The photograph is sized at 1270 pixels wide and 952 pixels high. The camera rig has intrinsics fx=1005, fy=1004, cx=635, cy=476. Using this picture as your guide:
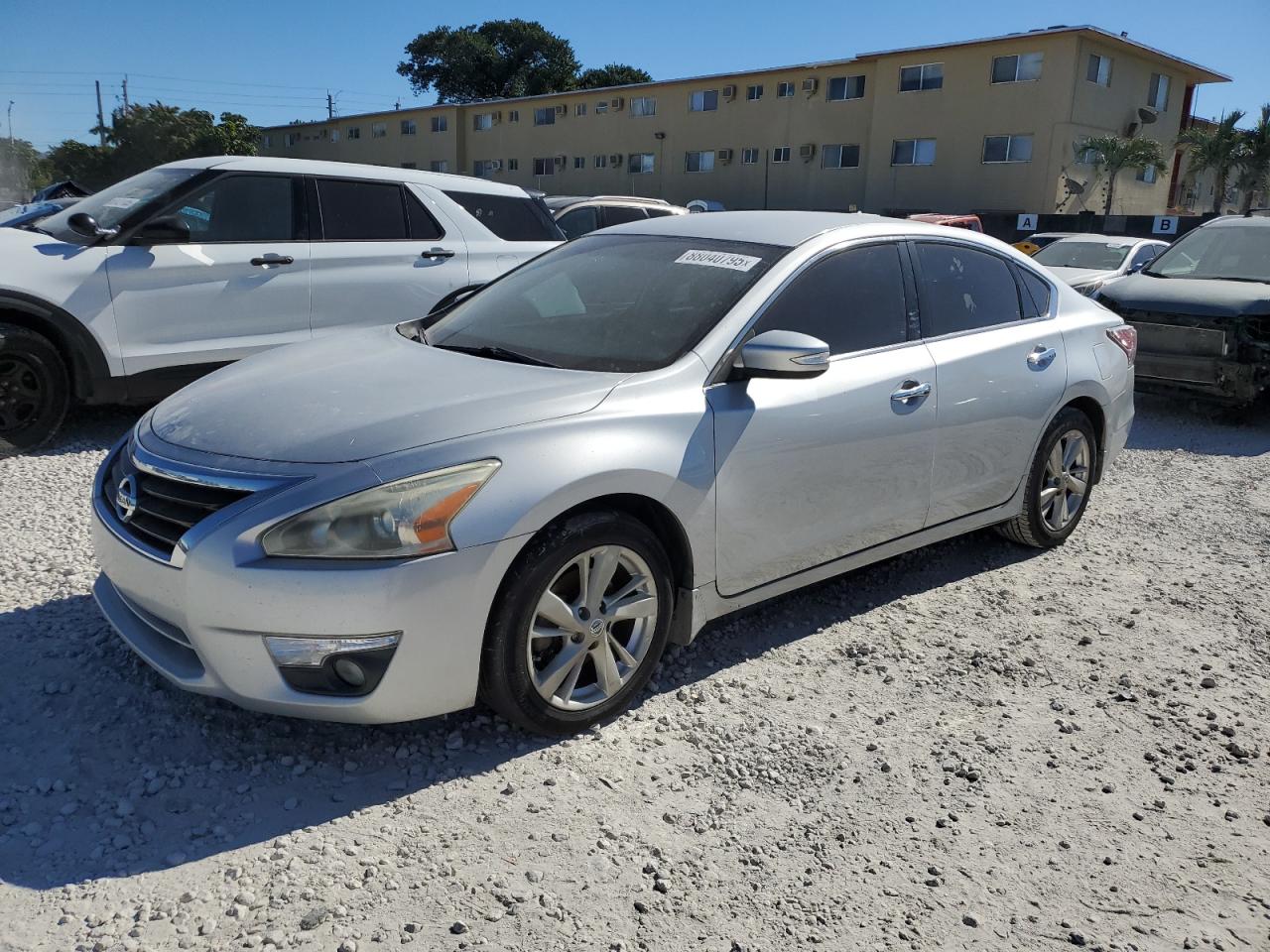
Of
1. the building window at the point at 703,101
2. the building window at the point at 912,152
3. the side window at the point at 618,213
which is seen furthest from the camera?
the building window at the point at 703,101

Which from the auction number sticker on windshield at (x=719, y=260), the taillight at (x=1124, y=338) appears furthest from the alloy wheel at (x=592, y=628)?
the taillight at (x=1124, y=338)

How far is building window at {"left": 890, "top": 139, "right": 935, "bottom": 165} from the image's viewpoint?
113 ft

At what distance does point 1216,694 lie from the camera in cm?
379

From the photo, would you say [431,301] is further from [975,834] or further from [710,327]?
[975,834]

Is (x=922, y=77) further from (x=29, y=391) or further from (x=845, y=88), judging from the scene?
(x=29, y=391)

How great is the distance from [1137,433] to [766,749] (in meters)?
6.62

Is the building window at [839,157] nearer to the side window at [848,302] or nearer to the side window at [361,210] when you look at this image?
the side window at [361,210]

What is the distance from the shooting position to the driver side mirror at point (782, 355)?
3.38 meters

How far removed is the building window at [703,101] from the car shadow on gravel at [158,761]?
40420 mm

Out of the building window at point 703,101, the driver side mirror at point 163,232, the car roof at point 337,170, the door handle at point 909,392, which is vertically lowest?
the door handle at point 909,392

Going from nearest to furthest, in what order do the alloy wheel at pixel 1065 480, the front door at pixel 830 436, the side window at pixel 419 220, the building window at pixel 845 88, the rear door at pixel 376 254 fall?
the front door at pixel 830 436 → the alloy wheel at pixel 1065 480 → the rear door at pixel 376 254 → the side window at pixel 419 220 → the building window at pixel 845 88

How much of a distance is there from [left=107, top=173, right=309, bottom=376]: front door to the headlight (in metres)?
4.12

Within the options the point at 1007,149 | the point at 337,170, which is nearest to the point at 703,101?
the point at 1007,149

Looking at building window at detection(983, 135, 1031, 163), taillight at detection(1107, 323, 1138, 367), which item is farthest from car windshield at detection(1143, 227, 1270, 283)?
building window at detection(983, 135, 1031, 163)
